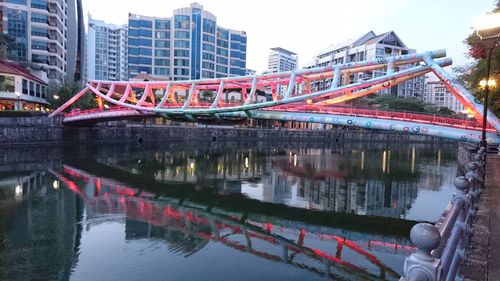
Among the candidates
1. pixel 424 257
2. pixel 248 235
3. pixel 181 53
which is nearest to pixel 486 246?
pixel 424 257

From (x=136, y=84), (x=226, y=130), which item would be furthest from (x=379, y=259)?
(x=226, y=130)

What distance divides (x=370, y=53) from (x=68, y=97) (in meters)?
68.3

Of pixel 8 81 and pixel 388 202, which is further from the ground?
pixel 8 81

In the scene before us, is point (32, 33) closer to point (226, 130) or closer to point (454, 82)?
point (226, 130)

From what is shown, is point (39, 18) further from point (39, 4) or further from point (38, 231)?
point (38, 231)

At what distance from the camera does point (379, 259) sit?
1101 centimetres

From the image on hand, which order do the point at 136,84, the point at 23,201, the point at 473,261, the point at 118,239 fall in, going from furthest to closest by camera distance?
the point at 136,84 → the point at 23,201 → the point at 118,239 → the point at 473,261

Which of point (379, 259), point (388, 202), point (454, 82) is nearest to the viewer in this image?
point (379, 259)

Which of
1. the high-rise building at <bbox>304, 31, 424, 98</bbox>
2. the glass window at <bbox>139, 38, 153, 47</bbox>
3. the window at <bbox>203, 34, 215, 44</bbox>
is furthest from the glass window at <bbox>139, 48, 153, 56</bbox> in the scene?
the high-rise building at <bbox>304, 31, 424, 98</bbox>

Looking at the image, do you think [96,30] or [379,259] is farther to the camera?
[96,30]

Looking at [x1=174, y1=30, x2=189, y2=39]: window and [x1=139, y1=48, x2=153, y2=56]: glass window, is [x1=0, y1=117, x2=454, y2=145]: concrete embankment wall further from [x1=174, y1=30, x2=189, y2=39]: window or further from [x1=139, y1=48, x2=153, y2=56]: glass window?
[x1=139, y1=48, x2=153, y2=56]: glass window

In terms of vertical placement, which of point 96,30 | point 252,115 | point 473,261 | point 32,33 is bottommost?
point 473,261

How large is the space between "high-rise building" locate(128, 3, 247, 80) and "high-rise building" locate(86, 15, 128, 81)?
59.2 metres

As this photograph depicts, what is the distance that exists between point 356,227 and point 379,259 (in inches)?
145
